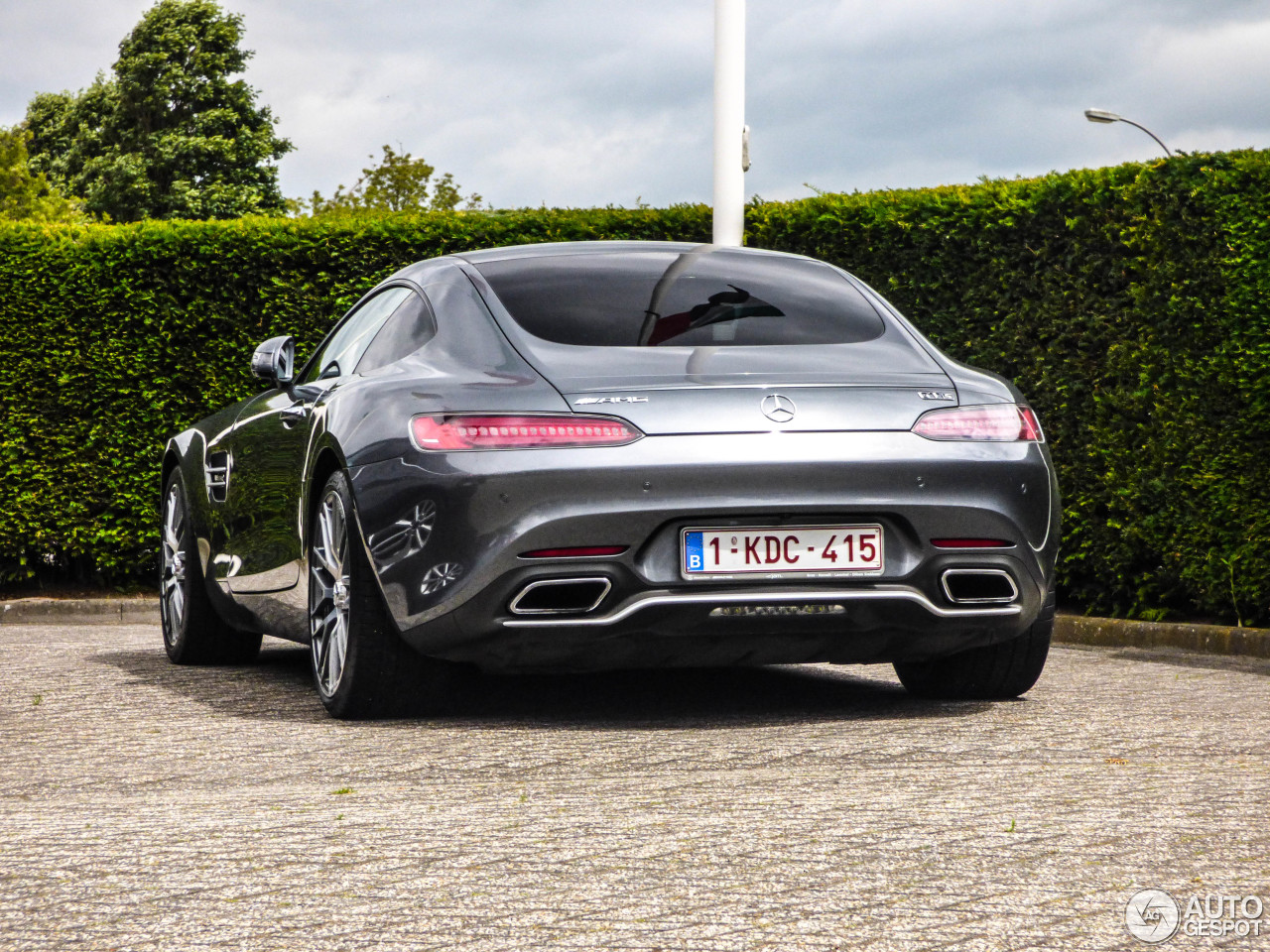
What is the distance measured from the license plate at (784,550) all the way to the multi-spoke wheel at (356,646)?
1.01 meters

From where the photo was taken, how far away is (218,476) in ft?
23.4

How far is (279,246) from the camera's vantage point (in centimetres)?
1212

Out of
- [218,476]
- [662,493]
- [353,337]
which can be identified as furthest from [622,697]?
[218,476]

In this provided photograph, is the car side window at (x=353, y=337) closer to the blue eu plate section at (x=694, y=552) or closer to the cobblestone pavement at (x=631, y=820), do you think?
the cobblestone pavement at (x=631, y=820)

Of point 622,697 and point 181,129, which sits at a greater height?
point 181,129

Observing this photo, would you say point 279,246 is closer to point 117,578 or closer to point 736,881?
point 117,578

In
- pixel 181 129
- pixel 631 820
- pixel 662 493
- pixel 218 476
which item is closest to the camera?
pixel 631 820

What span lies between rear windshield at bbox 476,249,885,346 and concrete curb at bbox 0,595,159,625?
6833 millimetres

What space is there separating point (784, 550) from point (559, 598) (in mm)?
675

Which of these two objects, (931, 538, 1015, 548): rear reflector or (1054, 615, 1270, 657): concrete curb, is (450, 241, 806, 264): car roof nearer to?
(931, 538, 1015, 548): rear reflector

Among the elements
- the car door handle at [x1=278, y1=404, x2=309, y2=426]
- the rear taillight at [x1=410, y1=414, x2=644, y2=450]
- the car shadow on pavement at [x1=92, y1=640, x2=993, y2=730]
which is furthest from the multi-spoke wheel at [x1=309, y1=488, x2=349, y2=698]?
the rear taillight at [x1=410, y1=414, x2=644, y2=450]

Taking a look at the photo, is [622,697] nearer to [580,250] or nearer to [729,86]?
[580,250]

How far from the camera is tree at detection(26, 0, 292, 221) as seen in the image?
50.9m

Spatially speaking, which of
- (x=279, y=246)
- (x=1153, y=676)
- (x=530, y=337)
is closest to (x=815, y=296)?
(x=530, y=337)
